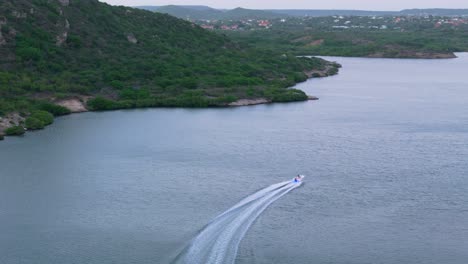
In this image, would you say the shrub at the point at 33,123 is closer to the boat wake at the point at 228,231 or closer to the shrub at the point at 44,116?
the shrub at the point at 44,116

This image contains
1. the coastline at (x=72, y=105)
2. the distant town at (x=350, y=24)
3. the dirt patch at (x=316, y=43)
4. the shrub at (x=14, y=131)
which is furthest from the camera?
the distant town at (x=350, y=24)

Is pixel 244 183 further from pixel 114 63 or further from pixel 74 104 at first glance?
pixel 114 63

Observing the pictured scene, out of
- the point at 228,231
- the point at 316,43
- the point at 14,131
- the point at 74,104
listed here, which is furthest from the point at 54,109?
the point at 316,43

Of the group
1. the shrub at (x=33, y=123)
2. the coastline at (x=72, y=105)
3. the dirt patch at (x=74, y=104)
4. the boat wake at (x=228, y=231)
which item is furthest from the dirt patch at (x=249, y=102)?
the boat wake at (x=228, y=231)

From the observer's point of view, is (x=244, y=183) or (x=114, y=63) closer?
(x=244, y=183)

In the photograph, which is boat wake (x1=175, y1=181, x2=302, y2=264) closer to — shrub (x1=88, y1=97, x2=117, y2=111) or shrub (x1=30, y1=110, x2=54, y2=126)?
shrub (x1=30, y1=110, x2=54, y2=126)

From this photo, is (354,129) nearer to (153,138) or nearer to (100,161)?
(153,138)

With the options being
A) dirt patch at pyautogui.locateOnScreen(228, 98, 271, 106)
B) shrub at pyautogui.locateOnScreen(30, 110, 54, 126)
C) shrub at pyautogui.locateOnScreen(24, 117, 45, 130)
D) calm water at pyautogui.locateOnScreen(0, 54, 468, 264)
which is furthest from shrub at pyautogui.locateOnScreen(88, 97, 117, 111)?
dirt patch at pyautogui.locateOnScreen(228, 98, 271, 106)
